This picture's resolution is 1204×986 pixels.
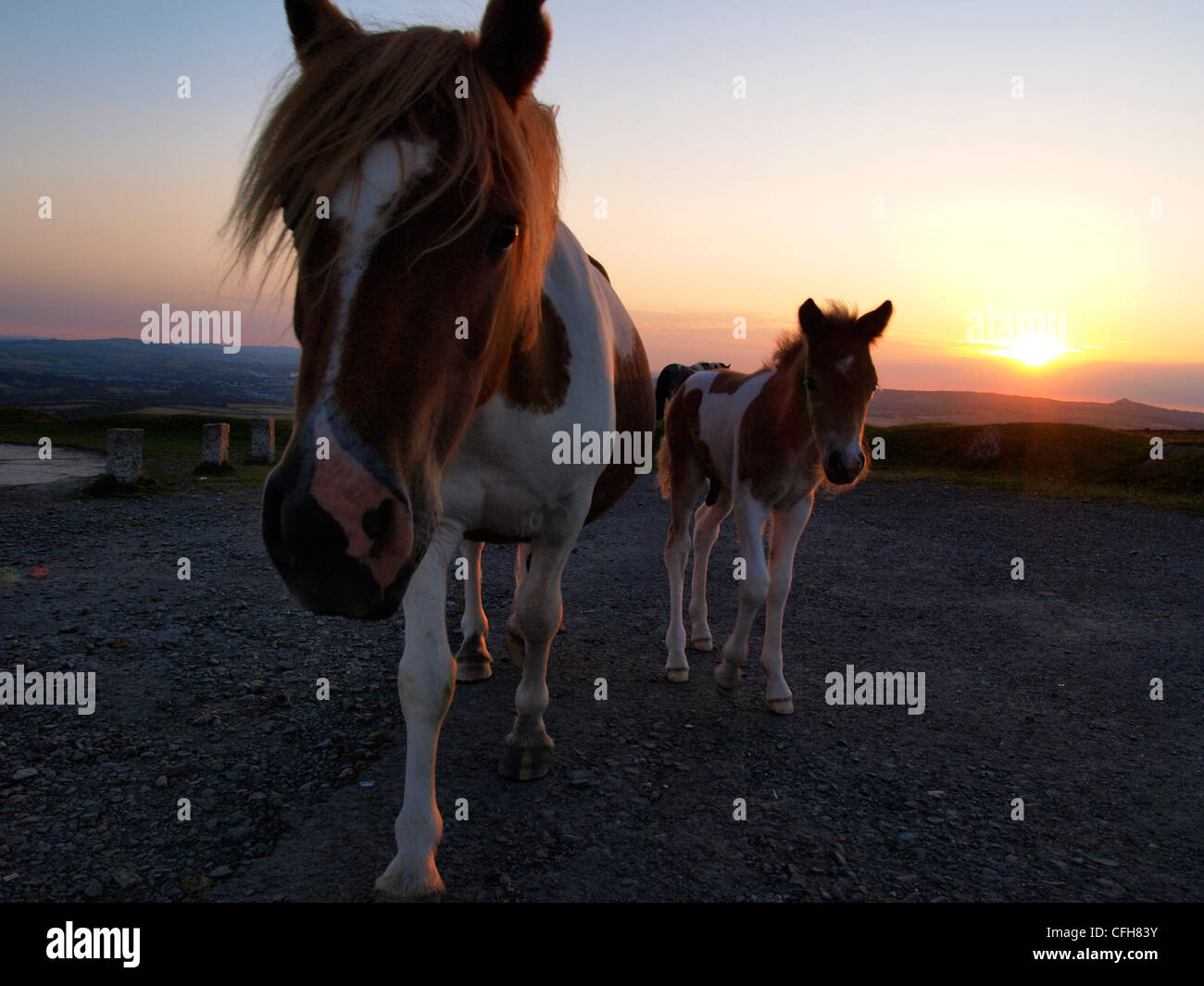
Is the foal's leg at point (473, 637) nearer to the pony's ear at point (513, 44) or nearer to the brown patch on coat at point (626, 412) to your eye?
the brown patch on coat at point (626, 412)

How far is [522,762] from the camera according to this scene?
3.55 metres

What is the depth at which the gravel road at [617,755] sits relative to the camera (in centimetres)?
286

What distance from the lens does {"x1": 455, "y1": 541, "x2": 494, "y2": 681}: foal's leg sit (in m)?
4.80

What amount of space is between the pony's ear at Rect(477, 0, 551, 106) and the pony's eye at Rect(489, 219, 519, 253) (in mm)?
502

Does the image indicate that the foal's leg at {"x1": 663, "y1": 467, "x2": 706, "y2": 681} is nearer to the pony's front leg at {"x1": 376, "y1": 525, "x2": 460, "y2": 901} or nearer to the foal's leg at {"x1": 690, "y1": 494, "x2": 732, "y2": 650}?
the foal's leg at {"x1": 690, "y1": 494, "x2": 732, "y2": 650}

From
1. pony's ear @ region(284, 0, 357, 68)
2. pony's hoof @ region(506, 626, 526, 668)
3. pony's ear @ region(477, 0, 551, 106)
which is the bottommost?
pony's hoof @ region(506, 626, 526, 668)

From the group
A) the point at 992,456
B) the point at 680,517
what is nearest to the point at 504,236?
the point at 680,517

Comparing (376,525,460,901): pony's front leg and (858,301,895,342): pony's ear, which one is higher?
(858,301,895,342): pony's ear

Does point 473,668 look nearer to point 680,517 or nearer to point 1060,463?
point 680,517

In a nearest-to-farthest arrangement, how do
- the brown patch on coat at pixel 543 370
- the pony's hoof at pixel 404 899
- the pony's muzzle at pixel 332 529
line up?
the pony's muzzle at pixel 332 529, the pony's hoof at pixel 404 899, the brown patch on coat at pixel 543 370

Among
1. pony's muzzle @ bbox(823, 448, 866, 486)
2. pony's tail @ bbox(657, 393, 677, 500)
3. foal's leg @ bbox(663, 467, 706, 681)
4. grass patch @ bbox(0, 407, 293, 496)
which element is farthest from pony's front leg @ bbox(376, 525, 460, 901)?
grass patch @ bbox(0, 407, 293, 496)

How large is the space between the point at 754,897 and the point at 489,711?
2.06 metres

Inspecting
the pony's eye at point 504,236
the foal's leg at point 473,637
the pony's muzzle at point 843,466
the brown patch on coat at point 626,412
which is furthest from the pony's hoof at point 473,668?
the pony's eye at point 504,236

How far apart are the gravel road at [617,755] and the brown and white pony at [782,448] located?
387mm
